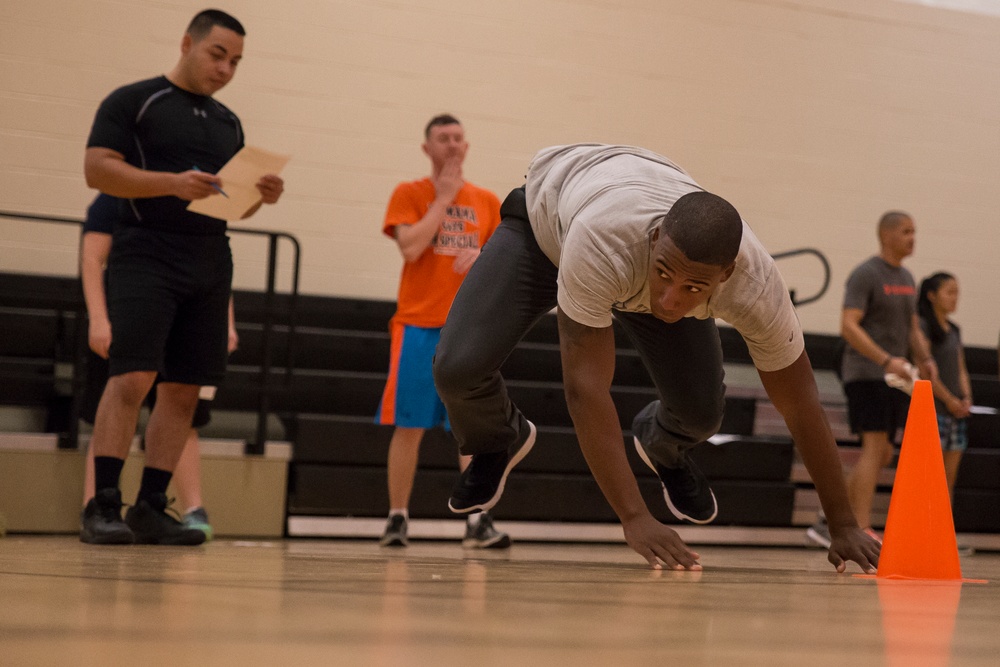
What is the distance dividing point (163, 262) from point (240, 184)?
356 mm

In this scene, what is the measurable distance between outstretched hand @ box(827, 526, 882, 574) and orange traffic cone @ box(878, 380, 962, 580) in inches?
1.3

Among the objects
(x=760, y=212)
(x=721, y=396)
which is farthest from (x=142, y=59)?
(x=721, y=396)

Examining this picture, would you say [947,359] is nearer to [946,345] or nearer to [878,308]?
[946,345]

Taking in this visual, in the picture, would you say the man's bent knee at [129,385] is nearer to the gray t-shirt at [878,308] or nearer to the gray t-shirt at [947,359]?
the gray t-shirt at [878,308]

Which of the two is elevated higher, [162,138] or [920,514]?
[162,138]

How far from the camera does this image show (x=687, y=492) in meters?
3.54

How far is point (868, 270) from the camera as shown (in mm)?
5766

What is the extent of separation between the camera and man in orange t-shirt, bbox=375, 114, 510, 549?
4.65m

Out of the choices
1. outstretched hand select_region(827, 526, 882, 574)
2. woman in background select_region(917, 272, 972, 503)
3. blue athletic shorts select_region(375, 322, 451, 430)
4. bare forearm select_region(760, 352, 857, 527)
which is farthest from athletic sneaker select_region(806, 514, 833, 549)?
bare forearm select_region(760, 352, 857, 527)

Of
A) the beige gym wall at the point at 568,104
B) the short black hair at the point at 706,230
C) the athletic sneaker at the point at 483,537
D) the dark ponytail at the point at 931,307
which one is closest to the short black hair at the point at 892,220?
the dark ponytail at the point at 931,307

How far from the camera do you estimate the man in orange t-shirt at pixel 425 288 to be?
4648 millimetres

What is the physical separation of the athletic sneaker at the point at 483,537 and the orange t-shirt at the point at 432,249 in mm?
829

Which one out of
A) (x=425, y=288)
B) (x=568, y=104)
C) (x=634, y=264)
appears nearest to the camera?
(x=634, y=264)

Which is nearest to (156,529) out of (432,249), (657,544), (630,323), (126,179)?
(126,179)
